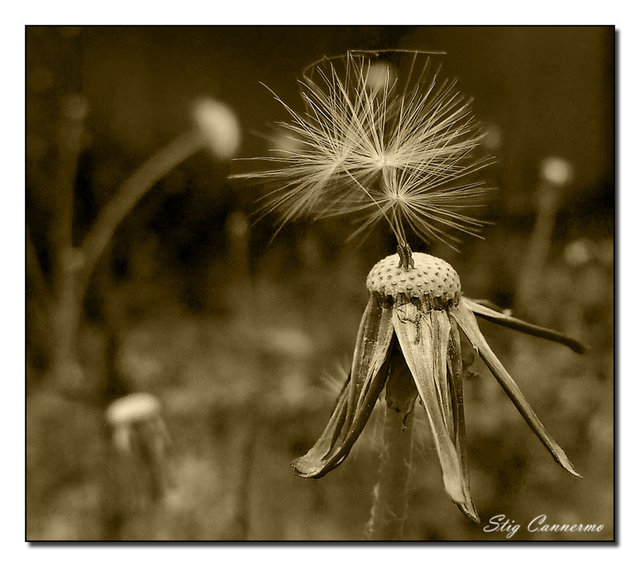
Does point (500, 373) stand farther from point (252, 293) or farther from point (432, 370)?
point (252, 293)

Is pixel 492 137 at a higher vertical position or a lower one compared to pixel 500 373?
higher

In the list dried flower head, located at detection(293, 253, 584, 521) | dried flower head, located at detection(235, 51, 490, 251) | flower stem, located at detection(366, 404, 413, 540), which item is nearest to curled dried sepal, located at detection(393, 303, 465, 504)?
dried flower head, located at detection(293, 253, 584, 521)

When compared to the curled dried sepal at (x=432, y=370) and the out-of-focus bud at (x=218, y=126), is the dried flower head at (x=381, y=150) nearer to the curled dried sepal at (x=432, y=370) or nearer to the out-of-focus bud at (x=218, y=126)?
the out-of-focus bud at (x=218, y=126)

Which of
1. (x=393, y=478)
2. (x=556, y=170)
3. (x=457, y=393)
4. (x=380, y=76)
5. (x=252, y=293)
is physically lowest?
(x=393, y=478)

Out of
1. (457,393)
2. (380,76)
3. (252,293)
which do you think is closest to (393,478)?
(457,393)

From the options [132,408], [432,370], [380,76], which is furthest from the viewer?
[132,408]

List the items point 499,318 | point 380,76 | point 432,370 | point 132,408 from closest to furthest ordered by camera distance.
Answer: point 432,370 < point 499,318 < point 380,76 < point 132,408
